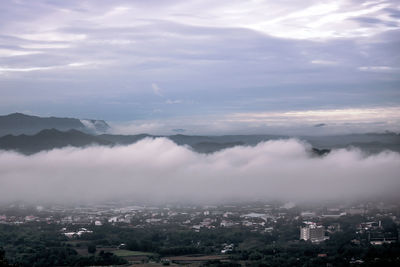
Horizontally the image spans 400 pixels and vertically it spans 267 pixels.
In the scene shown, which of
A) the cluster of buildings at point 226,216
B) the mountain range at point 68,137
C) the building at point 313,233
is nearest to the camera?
the building at point 313,233

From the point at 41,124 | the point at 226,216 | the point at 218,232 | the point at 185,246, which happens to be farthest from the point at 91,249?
the point at 41,124

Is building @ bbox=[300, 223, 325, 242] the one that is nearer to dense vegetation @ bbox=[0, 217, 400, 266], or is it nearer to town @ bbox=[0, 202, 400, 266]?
town @ bbox=[0, 202, 400, 266]

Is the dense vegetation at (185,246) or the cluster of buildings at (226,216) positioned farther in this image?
the cluster of buildings at (226,216)

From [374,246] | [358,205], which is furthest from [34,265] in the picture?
[358,205]

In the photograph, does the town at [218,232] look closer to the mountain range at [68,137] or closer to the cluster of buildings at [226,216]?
the cluster of buildings at [226,216]

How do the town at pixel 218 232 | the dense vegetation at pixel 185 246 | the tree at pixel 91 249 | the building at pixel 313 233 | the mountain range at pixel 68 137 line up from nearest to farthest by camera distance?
the dense vegetation at pixel 185 246 → the town at pixel 218 232 → the tree at pixel 91 249 → the building at pixel 313 233 → the mountain range at pixel 68 137

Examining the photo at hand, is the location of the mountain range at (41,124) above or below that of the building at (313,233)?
above

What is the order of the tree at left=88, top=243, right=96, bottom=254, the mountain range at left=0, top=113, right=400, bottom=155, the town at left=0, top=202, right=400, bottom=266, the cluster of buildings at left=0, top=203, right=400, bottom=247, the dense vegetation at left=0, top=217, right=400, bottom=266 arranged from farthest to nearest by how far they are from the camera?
the mountain range at left=0, top=113, right=400, bottom=155 < the cluster of buildings at left=0, top=203, right=400, bottom=247 < the tree at left=88, top=243, right=96, bottom=254 < the town at left=0, top=202, right=400, bottom=266 < the dense vegetation at left=0, top=217, right=400, bottom=266

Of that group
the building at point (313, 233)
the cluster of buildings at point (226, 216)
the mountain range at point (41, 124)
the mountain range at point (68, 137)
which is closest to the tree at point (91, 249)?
the cluster of buildings at point (226, 216)

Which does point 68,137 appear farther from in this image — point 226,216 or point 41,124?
point 226,216

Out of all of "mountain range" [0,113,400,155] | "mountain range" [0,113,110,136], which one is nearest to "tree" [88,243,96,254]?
"mountain range" [0,113,400,155]
